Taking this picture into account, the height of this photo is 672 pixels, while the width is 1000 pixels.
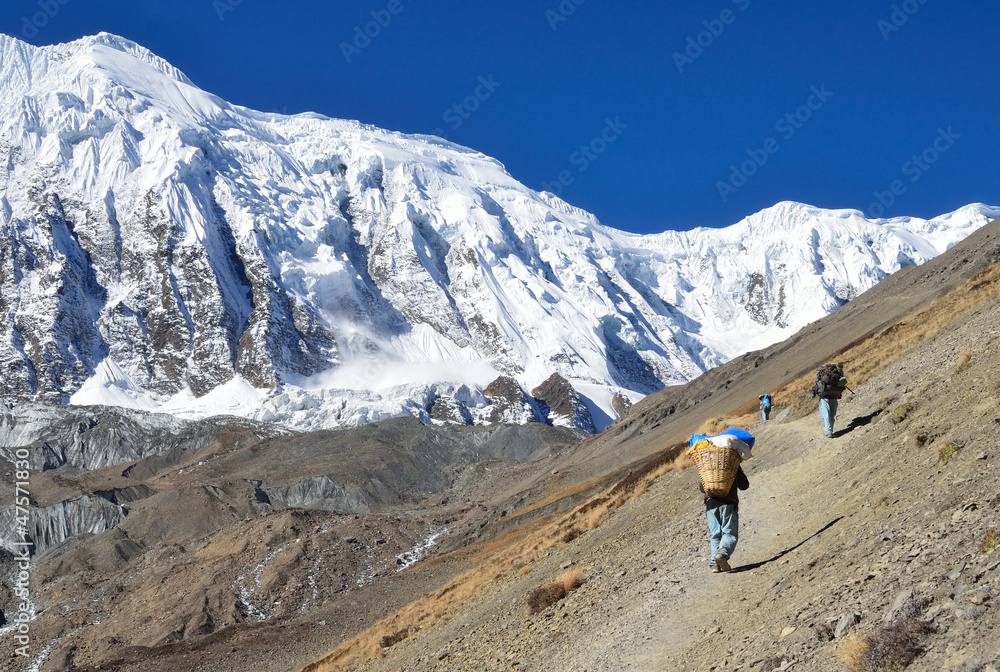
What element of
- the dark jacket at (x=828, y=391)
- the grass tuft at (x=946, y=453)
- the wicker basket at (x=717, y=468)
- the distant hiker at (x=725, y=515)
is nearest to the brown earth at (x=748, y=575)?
the grass tuft at (x=946, y=453)

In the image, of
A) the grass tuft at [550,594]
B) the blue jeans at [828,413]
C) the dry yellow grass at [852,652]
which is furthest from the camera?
the blue jeans at [828,413]

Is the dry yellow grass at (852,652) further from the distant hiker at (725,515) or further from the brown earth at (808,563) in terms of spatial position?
the distant hiker at (725,515)

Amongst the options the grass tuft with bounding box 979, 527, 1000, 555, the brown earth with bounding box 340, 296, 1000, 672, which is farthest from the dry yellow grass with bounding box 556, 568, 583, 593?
the grass tuft with bounding box 979, 527, 1000, 555

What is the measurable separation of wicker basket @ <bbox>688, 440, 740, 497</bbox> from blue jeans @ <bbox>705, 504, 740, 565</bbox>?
22 centimetres

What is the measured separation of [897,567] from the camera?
8469 mm

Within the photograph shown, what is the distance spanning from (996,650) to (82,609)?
209 ft

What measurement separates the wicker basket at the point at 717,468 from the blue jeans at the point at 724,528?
8.6 inches

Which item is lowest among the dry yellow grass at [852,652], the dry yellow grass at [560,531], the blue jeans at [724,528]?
the dry yellow grass at [852,652]

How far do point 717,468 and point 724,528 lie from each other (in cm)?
77

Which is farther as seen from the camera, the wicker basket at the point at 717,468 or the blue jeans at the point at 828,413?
the blue jeans at the point at 828,413

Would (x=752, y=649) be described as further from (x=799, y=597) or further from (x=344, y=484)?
(x=344, y=484)

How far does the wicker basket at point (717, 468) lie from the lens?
11.8 metres

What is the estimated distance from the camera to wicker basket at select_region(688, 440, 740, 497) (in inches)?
465

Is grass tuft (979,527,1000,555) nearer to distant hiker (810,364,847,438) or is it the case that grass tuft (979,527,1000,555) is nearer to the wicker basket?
the wicker basket
